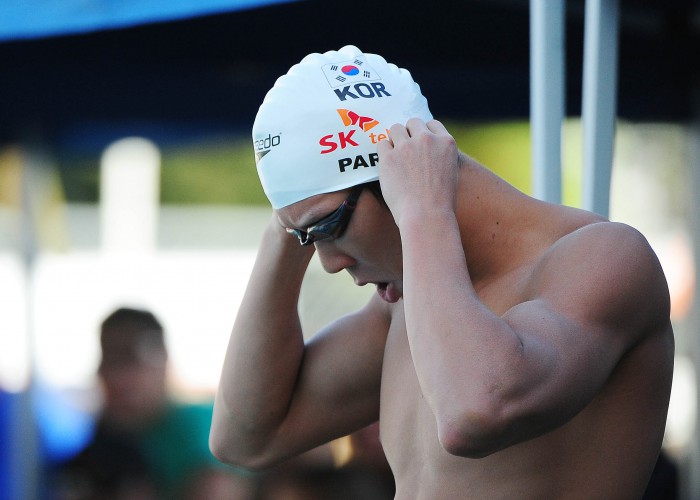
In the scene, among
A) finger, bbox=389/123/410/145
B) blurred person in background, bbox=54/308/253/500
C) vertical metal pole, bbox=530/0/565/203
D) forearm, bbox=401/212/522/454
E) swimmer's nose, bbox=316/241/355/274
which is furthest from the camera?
blurred person in background, bbox=54/308/253/500

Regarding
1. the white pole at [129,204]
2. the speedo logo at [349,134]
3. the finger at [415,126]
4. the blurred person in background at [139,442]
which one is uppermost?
the finger at [415,126]

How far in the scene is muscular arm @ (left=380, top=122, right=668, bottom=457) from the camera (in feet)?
5.99

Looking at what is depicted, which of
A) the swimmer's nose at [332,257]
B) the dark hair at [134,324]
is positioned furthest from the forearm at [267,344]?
the dark hair at [134,324]

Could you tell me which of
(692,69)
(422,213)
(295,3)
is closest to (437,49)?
(295,3)

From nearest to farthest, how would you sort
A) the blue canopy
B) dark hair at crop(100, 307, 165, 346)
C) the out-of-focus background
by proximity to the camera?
the blue canopy < the out-of-focus background < dark hair at crop(100, 307, 165, 346)

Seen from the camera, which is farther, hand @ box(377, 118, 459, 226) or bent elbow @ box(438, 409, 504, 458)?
hand @ box(377, 118, 459, 226)

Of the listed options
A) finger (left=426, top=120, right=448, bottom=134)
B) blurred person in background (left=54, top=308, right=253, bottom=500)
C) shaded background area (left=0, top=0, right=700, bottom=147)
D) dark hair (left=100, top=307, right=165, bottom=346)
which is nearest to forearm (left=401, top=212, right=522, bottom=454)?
finger (left=426, top=120, right=448, bottom=134)

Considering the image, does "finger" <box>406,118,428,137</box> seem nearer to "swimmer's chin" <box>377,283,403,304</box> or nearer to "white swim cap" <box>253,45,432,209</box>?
"white swim cap" <box>253,45,432,209</box>

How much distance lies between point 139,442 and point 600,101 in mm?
3625

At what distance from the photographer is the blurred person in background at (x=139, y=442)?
5.49m

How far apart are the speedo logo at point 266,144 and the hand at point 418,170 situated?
293 millimetres

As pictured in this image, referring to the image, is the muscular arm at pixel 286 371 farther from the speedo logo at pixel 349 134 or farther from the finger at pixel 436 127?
the finger at pixel 436 127

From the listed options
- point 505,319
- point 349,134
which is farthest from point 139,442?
point 505,319

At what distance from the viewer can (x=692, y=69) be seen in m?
4.98
